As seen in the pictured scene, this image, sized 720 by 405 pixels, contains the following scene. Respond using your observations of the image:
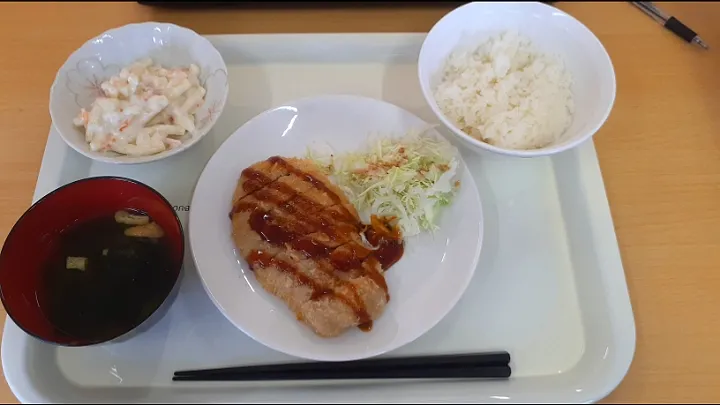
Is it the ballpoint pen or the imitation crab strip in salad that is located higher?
the ballpoint pen

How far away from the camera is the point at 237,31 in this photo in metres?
2.07

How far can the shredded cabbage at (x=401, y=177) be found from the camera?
1.67 m

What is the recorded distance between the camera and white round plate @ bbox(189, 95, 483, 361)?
1.46 meters

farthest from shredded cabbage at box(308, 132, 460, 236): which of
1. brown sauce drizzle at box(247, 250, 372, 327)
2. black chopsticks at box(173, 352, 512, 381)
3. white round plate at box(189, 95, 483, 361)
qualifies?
black chopsticks at box(173, 352, 512, 381)

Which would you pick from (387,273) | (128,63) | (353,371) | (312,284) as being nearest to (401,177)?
(387,273)

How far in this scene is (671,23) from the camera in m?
2.10

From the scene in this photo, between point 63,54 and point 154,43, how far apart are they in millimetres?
430

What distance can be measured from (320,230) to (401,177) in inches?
12.4

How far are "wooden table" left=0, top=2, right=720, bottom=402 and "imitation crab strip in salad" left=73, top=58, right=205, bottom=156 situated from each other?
12.7 inches

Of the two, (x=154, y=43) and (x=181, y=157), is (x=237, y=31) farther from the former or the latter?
(x=181, y=157)

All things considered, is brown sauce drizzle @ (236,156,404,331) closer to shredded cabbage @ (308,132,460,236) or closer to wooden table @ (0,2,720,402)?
shredded cabbage @ (308,132,460,236)

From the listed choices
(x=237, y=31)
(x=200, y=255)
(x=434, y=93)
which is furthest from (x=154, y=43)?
(x=434, y=93)

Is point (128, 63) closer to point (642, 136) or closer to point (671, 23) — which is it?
point (642, 136)

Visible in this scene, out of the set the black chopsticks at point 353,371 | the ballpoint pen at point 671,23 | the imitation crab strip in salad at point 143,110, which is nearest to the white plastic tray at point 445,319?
the black chopsticks at point 353,371
